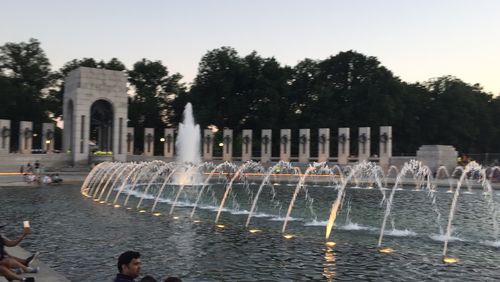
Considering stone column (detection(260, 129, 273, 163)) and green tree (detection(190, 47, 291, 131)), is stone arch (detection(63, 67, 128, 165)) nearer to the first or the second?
stone column (detection(260, 129, 273, 163))

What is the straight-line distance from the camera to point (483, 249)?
14305 millimetres

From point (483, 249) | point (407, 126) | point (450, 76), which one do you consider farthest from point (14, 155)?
point (450, 76)

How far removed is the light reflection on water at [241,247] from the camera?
36.3ft

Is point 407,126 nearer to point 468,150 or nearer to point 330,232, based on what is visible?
point 468,150

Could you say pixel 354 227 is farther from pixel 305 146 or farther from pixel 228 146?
pixel 228 146

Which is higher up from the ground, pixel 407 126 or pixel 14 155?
pixel 407 126

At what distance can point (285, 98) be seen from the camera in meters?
88.6

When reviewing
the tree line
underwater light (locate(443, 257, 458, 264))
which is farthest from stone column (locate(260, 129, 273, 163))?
underwater light (locate(443, 257, 458, 264))

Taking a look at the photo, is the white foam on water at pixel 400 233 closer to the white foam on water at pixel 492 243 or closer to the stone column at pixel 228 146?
the white foam on water at pixel 492 243

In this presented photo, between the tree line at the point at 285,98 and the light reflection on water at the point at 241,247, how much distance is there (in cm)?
6217

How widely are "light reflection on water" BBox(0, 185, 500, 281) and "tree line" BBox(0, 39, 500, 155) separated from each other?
62173 mm

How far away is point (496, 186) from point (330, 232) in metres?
32.4

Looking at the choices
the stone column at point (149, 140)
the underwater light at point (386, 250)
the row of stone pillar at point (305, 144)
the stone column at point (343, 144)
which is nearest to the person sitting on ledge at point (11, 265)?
the underwater light at point (386, 250)

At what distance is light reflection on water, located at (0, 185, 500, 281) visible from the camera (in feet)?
36.3
